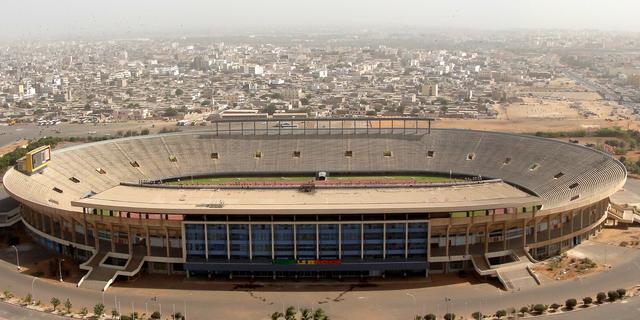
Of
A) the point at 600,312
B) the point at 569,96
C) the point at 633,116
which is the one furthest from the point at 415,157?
the point at 569,96

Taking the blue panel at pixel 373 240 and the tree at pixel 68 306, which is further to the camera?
the blue panel at pixel 373 240

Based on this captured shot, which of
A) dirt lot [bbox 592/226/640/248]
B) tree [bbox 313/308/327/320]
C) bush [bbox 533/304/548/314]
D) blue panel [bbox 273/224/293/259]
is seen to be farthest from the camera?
dirt lot [bbox 592/226/640/248]

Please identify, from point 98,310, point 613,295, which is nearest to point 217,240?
point 98,310

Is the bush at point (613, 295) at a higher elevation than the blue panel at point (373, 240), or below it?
below

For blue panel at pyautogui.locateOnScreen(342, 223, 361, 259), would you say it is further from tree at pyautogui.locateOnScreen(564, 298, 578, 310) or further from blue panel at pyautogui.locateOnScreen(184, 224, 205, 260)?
tree at pyautogui.locateOnScreen(564, 298, 578, 310)

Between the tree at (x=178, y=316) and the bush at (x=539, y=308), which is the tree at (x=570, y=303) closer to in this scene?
the bush at (x=539, y=308)

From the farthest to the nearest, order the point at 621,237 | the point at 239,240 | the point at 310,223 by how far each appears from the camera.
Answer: the point at 621,237, the point at 239,240, the point at 310,223

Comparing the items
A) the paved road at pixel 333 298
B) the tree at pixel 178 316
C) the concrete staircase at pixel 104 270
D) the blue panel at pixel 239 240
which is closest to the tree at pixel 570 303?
the paved road at pixel 333 298

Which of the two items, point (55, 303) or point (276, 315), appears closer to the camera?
point (276, 315)

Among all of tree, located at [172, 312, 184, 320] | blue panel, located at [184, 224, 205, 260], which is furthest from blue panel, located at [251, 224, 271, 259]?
tree, located at [172, 312, 184, 320]

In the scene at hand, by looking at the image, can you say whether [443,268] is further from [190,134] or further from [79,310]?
[190,134]

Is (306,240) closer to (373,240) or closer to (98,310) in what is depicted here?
(373,240)

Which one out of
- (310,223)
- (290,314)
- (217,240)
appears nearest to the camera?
(290,314)
